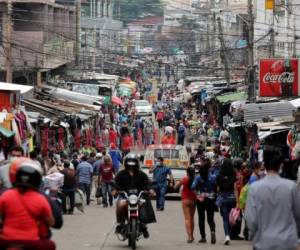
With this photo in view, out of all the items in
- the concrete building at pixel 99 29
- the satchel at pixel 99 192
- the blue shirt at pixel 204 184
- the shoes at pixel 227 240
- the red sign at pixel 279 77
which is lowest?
the satchel at pixel 99 192

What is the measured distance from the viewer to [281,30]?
6162 centimetres

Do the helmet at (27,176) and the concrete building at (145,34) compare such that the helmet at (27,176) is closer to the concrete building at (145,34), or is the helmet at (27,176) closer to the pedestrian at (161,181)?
the pedestrian at (161,181)

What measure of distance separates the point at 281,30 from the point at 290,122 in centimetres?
3084

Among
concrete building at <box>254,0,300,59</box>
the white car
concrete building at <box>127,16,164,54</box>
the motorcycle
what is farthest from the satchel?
concrete building at <box>127,16,164,54</box>

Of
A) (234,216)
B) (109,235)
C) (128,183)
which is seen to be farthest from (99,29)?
(128,183)

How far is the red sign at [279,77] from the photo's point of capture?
1513 inches

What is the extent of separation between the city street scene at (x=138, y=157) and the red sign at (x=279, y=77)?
0.04m

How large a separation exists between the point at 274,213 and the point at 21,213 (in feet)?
7.41

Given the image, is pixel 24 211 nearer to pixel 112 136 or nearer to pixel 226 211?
pixel 226 211

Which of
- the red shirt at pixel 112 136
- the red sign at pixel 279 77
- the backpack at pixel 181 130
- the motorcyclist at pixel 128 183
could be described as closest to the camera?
the motorcyclist at pixel 128 183

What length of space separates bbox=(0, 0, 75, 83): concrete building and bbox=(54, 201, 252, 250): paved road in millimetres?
23191

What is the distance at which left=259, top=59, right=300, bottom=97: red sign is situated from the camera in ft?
126

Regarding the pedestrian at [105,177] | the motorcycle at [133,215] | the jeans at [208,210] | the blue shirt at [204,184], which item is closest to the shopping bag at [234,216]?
the jeans at [208,210]

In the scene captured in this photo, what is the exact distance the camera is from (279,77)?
128ft
